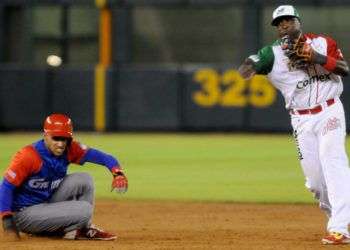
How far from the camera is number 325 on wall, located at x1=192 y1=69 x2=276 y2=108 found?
64.5 feet

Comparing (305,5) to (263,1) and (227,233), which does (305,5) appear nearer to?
(263,1)

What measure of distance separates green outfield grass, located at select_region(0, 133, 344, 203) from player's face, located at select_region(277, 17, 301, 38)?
3.55m

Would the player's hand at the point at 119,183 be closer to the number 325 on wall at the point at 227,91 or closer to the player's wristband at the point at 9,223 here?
the player's wristband at the point at 9,223

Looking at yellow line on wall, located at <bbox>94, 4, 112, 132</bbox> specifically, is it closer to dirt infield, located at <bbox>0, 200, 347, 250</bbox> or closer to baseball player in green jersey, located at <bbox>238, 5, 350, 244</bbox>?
dirt infield, located at <bbox>0, 200, 347, 250</bbox>

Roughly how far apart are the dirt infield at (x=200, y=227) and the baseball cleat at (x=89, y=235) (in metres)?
0.09

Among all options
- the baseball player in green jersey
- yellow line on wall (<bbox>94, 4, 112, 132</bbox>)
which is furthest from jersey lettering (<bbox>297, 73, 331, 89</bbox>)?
yellow line on wall (<bbox>94, 4, 112, 132</bbox>)

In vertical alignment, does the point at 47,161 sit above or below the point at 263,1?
below

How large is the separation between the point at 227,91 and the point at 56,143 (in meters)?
12.4

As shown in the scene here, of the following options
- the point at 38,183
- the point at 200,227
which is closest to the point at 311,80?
the point at 200,227

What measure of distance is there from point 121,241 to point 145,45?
41.8 feet

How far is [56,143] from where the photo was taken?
7.70 meters

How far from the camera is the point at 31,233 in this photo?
822 centimetres

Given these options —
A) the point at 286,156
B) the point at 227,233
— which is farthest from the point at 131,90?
the point at 227,233

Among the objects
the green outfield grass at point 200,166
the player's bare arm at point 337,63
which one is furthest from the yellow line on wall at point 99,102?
the player's bare arm at point 337,63
